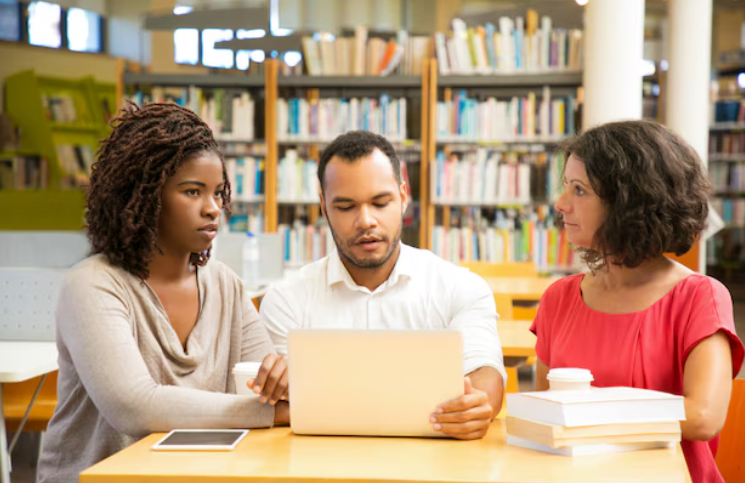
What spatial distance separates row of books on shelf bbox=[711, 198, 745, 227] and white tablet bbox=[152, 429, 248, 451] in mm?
9344

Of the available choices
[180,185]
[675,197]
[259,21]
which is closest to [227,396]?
[180,185]

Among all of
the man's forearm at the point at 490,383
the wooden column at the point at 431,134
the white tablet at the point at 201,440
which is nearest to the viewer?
the white tablet at the point at 201,440

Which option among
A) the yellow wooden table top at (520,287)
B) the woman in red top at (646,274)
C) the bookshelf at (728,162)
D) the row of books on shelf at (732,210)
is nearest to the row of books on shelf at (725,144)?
the bookshelf at (728,162)

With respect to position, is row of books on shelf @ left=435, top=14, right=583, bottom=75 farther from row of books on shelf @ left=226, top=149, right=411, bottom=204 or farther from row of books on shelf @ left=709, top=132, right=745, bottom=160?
row of books on shelf @ left=709, top=132, right=745, bottom=160

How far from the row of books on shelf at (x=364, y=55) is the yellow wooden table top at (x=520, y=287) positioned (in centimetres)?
249

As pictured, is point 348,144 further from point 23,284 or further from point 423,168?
point 423,168

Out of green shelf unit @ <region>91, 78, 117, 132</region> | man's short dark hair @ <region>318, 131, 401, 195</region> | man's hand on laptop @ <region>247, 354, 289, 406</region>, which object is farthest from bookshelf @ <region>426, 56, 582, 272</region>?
green shelf unit @ <region>91, 78, 117, 132</region>

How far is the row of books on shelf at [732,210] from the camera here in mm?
9773

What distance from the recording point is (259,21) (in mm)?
7410

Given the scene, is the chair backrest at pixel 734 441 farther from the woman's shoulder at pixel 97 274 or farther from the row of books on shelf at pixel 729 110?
the row of books on shelf at pixel 729 110

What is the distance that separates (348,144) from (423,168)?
4.31 meters

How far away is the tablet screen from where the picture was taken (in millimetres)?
1399

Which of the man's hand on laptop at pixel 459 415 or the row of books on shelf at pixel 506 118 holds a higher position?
the row of books on shelf at pixel 506 118

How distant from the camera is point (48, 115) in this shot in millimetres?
9383
